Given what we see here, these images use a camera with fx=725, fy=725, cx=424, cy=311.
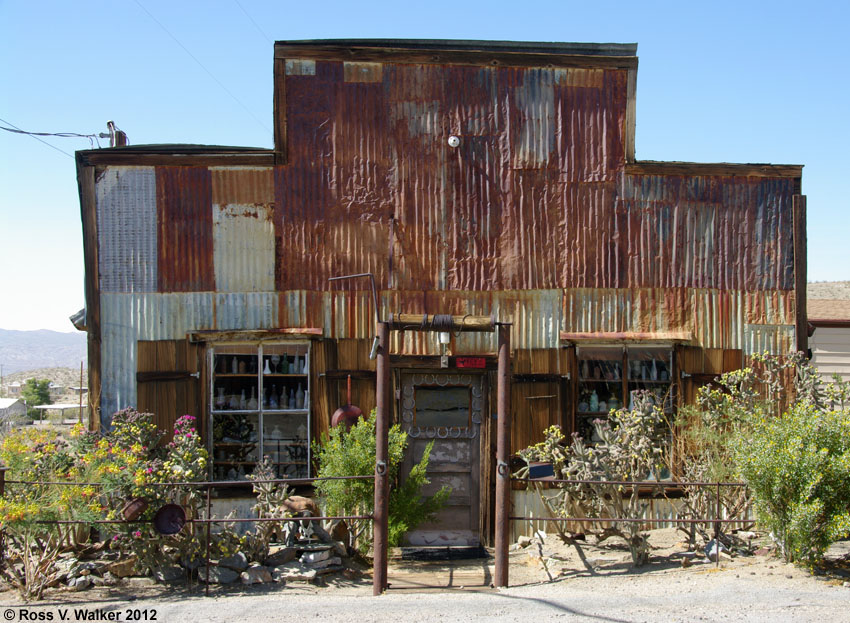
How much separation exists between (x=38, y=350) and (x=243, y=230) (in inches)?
5118

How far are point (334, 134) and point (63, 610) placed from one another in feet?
20.0

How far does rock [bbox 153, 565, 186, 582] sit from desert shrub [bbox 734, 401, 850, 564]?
574cm

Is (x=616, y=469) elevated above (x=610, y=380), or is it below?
below

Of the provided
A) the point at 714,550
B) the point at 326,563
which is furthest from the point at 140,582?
the point at 714,550

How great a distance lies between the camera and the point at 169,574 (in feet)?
24.1

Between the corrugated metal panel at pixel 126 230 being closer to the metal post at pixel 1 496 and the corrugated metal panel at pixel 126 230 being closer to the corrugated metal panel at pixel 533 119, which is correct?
the metal post at pixel 1 496

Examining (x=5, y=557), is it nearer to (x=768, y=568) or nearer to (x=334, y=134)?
(x=334, y=134)

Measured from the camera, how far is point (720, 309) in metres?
9.46

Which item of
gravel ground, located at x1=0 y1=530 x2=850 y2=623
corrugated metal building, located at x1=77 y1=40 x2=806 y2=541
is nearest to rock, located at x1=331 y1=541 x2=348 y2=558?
gravel ground, located at x1=0 y1=530 x2=850 y2=623

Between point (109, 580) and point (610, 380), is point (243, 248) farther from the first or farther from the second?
point (610, 380)

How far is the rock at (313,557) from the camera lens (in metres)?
7.68

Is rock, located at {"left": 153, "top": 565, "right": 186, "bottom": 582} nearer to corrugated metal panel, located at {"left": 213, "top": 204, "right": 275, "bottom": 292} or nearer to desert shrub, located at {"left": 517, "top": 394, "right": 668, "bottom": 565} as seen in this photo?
corrugated metal panel, located at {"left": 213, "top": 204, "right": 275, "bottom": 292}

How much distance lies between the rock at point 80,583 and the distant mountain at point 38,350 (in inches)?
3653

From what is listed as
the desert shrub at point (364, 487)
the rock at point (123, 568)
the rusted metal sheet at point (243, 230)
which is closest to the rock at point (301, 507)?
the desert shrub at point (364, 487)
